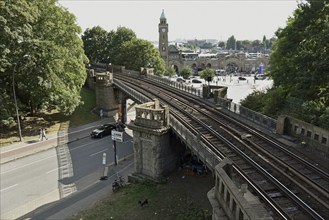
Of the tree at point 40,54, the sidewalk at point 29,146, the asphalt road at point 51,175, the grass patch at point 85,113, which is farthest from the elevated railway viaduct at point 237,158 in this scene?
the grass patch at point 85,113

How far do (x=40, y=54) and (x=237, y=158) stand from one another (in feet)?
81.5

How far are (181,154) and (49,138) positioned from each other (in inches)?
711

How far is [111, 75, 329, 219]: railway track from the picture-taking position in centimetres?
1229

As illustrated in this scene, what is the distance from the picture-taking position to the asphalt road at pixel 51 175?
2272 centimetres

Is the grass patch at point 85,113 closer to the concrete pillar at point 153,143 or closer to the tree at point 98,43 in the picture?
the concrete pillar at point 153,143

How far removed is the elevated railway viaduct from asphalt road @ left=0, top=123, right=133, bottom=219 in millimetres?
5755

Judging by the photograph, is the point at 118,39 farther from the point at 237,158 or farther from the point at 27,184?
the point at 237,158

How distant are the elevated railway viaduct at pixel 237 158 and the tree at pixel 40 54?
10905 mm

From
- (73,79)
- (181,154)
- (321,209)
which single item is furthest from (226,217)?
(73,79)

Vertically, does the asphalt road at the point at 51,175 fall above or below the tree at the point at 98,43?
below

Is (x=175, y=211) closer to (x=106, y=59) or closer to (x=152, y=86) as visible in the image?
(x=152, y=86)

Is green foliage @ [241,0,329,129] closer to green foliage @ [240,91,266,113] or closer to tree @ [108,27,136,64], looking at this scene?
green foliage @ [240,91,266,113]

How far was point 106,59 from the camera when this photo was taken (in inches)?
3105

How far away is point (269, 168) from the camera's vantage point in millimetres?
15859
